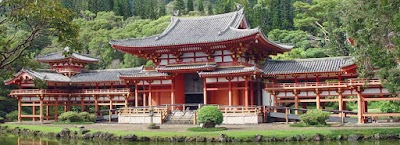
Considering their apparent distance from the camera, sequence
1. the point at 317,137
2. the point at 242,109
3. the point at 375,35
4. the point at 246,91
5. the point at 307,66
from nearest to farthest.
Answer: the point at 375,35 → the point at 317,137 → the point at 242,109 → the point at 246,91 → the point at 307,66

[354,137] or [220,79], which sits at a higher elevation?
[220,79]

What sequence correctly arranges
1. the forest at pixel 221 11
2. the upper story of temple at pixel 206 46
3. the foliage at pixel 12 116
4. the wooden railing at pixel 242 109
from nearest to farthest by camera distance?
the forest at pixel 221 11, the wooden railing at pixel 242 109, the upper story of temple at pixel 206 46, the foliage at pixel 12 116

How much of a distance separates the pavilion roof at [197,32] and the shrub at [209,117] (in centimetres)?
769

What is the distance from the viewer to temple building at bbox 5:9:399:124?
109ft

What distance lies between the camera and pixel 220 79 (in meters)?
35.8

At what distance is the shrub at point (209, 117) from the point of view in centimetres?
2788

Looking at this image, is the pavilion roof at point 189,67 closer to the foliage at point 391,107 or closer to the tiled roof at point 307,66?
the tiled roof at point 307,66

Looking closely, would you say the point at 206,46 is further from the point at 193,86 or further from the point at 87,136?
the point at 87,136

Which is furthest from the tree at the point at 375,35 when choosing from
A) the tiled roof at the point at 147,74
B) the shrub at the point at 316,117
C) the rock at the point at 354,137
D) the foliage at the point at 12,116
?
the foliage at the point at 12,116

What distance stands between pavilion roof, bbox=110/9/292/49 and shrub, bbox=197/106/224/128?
25.2 feet

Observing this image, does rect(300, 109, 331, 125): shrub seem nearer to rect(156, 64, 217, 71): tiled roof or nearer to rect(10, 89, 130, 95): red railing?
rect(156, 64, 217, 71): tiled roof

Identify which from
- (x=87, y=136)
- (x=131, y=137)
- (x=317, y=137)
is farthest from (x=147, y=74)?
(x=317, y=137)

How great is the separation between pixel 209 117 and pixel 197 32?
40.8ft

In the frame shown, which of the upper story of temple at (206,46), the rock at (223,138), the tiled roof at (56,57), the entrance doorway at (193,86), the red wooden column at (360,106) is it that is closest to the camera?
the rock at (223,138)
